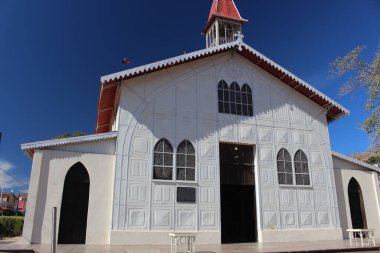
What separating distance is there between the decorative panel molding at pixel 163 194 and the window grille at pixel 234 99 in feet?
15.2

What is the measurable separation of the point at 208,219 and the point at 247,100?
6246mm

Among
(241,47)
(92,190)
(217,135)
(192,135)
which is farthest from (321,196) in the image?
(92,190)

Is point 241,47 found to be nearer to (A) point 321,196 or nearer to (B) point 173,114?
(B) point 173,114

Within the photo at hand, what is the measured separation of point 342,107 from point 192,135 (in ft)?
28.5

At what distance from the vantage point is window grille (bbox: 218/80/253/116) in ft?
53.9

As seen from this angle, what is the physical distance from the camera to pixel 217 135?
51.6 feet

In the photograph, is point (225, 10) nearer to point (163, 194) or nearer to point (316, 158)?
point (316, 158)

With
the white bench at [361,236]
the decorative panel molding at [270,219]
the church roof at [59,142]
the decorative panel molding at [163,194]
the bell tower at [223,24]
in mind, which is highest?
the bell tower at [223,24]

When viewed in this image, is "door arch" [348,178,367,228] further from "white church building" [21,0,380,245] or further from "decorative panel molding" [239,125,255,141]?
"decorative panel molding" [239,125,255,141]

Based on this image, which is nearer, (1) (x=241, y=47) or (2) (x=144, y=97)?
(2) (x=144, y=97)

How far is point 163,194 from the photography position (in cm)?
1407

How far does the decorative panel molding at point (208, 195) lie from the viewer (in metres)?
14.6

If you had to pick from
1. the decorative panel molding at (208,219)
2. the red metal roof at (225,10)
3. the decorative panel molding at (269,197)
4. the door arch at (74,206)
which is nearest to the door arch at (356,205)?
the decorative panel molding at (269,197)

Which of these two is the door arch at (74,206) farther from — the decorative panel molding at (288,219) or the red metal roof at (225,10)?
the red metal roof at (225,10)
